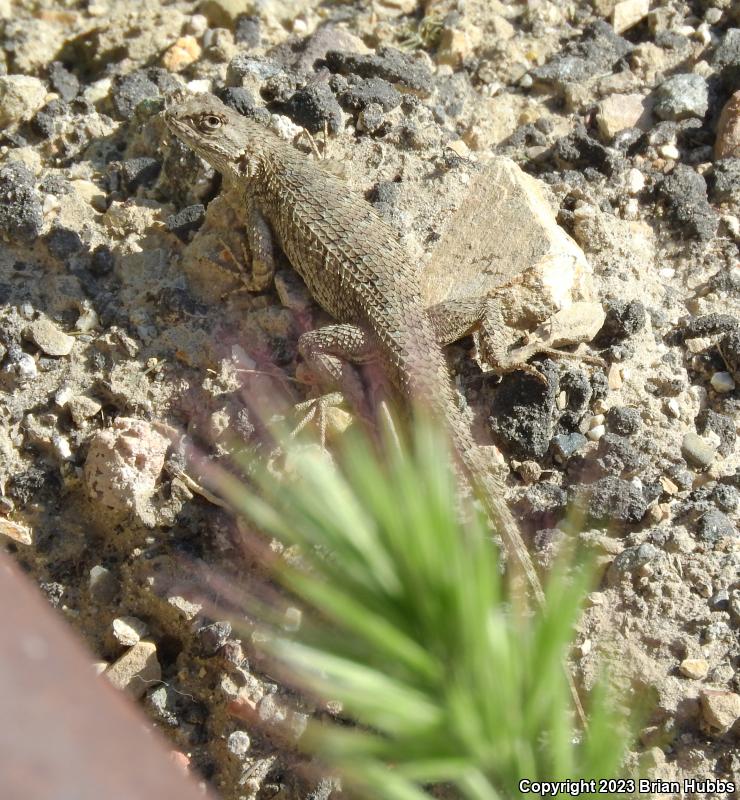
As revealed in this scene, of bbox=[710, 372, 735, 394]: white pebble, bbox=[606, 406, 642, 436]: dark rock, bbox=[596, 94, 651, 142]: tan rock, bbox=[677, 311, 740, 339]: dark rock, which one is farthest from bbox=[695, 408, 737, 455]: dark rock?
bbox=[596, 94, 651, 142]: tan rock

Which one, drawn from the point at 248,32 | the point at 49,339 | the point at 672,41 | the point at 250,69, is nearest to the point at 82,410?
the point at 49,339

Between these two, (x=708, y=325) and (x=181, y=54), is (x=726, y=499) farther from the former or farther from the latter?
(x=181, y=54)

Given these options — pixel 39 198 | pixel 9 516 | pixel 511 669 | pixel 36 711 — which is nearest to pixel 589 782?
pixel 511 669

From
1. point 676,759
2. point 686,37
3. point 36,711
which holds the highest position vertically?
point 36,711

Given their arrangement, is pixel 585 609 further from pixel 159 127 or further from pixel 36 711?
pixel 159 127

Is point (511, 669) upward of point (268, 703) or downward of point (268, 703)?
upward
